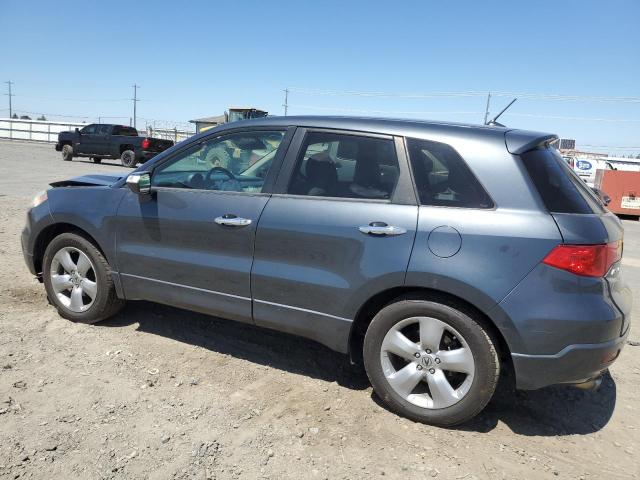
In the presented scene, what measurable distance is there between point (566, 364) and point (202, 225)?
7.84 feet

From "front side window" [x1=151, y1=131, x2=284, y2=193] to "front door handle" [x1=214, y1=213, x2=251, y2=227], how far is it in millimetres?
212

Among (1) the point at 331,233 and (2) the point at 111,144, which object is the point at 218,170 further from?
(2) the point at 111,144

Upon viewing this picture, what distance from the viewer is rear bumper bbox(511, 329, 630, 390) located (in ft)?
8.70

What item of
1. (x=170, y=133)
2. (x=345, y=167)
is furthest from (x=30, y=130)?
(x=345, y=167)

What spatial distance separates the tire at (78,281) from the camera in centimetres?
396

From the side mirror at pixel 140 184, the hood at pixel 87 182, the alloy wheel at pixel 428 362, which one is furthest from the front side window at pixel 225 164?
the alloy wheel at pixel 428 362

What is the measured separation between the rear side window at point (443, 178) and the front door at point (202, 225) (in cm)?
97

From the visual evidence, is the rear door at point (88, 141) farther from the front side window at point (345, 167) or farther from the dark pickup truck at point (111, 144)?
the front side window at point (345, 167)

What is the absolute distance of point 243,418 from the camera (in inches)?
116

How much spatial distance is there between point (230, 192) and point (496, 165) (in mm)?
1732

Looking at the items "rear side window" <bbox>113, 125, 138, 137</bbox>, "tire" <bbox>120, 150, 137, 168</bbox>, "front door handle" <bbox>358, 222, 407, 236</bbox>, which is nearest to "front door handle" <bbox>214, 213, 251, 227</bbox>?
"front door handle" <bbox>358, 222, 407, 236</bbox>

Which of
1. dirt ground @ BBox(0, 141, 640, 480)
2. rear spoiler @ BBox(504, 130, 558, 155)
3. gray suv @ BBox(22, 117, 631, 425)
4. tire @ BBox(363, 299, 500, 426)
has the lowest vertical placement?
dirt ground @ BBox(0, 141, 640, 480)

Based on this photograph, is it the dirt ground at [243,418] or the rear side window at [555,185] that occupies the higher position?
the rear side window at [555,185]

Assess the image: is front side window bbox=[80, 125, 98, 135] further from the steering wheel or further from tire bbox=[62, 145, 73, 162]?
the steering wheel
